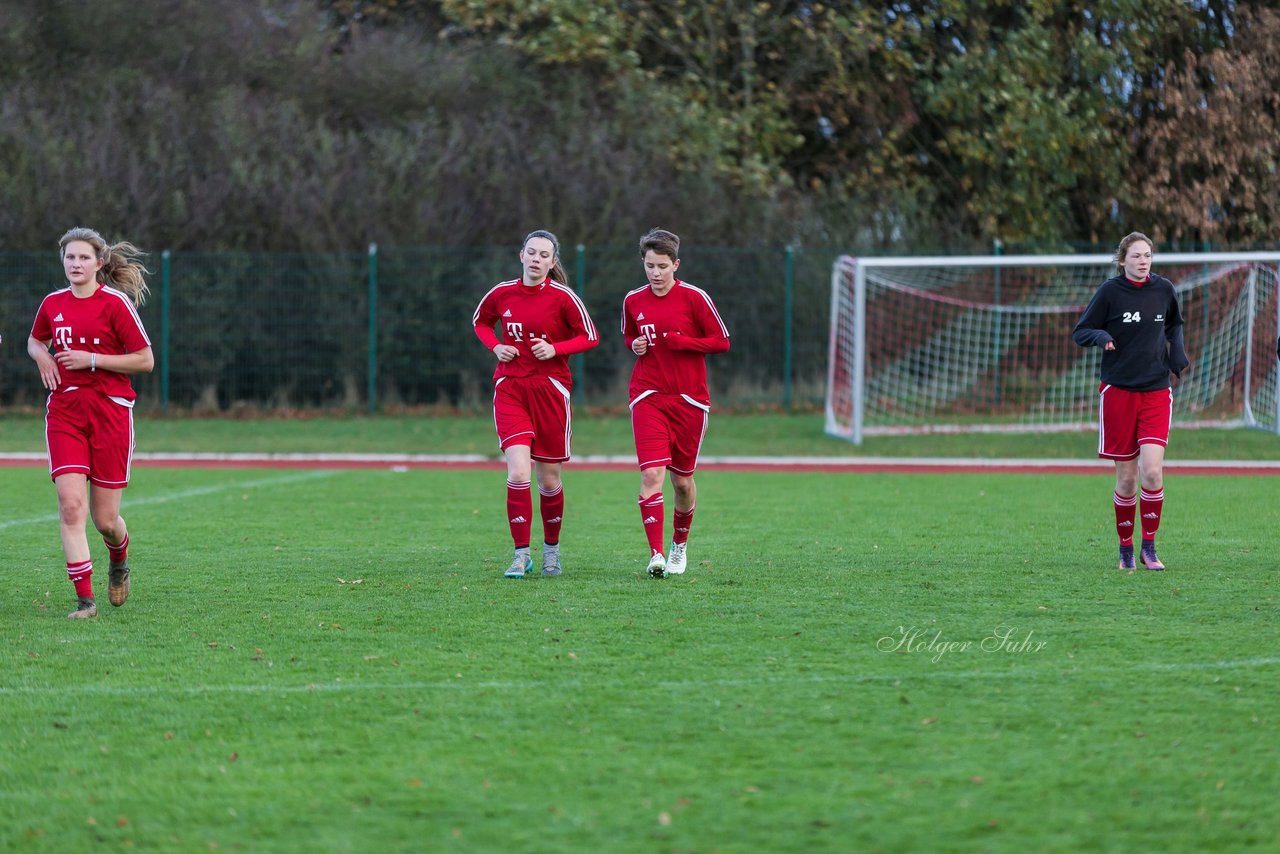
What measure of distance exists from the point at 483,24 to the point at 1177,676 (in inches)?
904

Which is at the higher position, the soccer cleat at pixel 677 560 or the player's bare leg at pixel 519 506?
the player's bare leg at pixel 519 506

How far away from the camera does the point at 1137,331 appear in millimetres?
8742

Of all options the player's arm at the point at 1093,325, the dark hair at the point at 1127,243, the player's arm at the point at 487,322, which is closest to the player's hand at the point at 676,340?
the player's arm at the point at 487,322

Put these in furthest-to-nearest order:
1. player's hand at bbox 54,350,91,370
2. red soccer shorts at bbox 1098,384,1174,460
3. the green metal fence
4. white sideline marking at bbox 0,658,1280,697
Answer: the green metal fence → red soccer shorts at bbox 1098,384,1174,460 → player's hand at bbox 54,350,91,370 → white sideline marking at bbox 0,658,1280,697

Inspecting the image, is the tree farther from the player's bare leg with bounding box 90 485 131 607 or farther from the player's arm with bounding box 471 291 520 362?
the player's bare leg with bounding box 90 485 131 607

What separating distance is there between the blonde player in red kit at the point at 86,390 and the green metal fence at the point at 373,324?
48.8 feet

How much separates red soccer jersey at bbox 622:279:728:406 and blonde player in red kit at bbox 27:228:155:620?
8.79 feet

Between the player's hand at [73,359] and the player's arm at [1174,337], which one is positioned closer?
the player's hand at [73,359]

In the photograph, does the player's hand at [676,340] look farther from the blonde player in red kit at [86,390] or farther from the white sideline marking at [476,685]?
the white sideline marking at [476,685]

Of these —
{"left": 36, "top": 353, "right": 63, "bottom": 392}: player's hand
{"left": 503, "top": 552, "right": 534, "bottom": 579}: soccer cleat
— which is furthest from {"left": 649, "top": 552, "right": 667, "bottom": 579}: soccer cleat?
{"left": 36, "top": 353, "right": 63, "bottom": 392}: player's hand

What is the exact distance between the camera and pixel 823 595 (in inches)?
313

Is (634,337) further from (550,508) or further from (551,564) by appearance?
(551,564)

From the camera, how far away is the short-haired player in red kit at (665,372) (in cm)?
853

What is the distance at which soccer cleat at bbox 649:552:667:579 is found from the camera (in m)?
8.52
